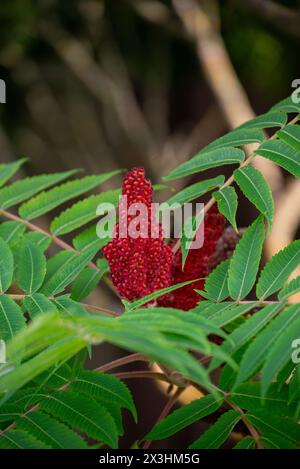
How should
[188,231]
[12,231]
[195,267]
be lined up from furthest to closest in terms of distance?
[12,231] < [195,267] < [188,231]

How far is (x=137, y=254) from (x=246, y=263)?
0.19m

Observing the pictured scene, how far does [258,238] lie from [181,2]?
7.87 feet

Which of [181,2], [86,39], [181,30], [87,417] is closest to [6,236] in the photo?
[87,417]

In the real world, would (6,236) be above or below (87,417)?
above

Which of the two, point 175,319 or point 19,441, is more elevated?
point 175,319

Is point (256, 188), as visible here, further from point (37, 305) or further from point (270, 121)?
point (37, 305)

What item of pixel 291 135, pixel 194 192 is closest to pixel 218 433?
pixel 194 192

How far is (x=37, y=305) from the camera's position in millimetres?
1297

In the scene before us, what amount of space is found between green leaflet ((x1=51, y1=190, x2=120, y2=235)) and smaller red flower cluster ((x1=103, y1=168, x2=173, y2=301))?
0.25 m

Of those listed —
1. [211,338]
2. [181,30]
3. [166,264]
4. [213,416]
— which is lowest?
[213,416]

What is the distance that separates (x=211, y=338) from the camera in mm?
1489

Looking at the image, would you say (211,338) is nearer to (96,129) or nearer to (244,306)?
(244,306)

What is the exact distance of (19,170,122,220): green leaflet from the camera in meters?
1.65

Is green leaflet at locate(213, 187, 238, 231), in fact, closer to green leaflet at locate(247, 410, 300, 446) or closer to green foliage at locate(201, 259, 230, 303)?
green foliage at locate(201, 259, 230, 303)
